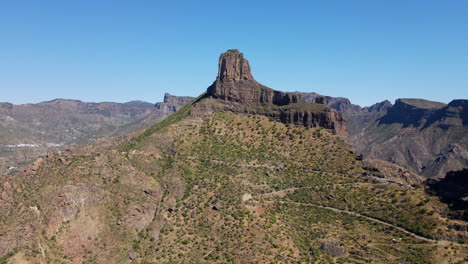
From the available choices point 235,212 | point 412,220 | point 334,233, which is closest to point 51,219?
point 235,212

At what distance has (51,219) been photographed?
308 ft

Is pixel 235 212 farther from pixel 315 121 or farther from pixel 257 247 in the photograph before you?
pixel 315 121

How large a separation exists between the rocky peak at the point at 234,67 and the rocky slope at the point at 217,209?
146ft

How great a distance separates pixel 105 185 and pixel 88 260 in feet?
81.5

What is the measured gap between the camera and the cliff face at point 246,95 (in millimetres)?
174125

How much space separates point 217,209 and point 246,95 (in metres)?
77.6

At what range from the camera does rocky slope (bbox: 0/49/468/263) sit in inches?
3740

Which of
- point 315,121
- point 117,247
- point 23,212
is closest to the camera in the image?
point 23,212

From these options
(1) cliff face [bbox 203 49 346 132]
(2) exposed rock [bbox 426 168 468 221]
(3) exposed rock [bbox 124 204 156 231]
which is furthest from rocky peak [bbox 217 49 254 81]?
(2) exposed rock [bbox 426 168 468 221]

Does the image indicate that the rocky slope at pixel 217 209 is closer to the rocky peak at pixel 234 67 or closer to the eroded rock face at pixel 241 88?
the eroded rock face at pixel 241 88

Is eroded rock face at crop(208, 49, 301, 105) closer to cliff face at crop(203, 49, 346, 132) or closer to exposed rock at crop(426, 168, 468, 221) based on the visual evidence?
cliff face at crop(203, 49, 346, 132)

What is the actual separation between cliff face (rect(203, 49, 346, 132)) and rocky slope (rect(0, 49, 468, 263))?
26.6m

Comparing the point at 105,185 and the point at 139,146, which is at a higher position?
the point at 139,146

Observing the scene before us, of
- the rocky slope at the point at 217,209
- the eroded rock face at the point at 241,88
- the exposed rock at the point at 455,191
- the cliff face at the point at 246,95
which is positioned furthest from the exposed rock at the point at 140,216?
the exposed rock at the point at 455,191
